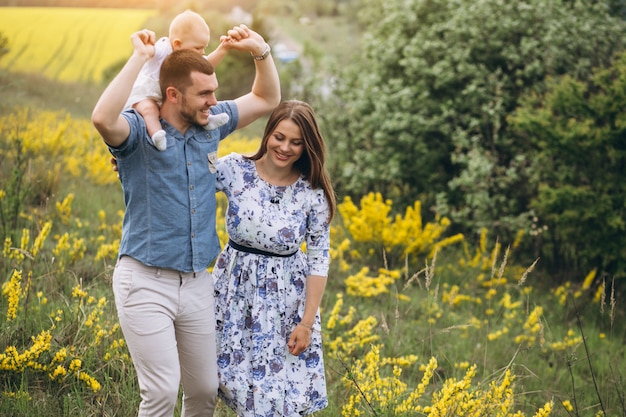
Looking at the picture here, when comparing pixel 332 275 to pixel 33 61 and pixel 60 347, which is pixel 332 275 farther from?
pixel 33 61

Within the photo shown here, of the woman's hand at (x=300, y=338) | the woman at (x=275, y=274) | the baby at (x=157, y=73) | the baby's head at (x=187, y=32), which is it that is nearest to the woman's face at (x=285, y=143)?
the woman at (x=275, y=274)

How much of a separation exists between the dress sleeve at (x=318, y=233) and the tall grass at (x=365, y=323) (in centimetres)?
52

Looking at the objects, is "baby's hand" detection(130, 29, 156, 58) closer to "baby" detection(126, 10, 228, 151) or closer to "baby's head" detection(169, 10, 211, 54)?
"baby" detection(126, 10, 228, 151)

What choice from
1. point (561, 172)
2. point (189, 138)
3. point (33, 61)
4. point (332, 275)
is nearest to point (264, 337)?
point (189, 138)

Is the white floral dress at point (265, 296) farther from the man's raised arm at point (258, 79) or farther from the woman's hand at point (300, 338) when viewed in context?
the man's raised arm at point (258, 79)

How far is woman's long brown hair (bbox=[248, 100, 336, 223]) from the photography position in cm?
308

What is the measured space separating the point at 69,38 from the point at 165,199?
1547cm

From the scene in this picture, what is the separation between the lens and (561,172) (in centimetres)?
689

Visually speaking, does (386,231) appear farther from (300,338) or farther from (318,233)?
(300,338)

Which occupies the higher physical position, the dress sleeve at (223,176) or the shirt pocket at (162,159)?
the shirt pocket at (162,159)

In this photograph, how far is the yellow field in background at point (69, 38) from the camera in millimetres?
13352

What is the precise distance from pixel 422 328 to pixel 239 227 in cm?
286

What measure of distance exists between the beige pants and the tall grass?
644mm

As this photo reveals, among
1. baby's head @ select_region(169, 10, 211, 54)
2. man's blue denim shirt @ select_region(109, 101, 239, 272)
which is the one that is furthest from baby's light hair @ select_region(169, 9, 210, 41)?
man's blue denim shirt @ select_region(109, 101, 239, 272)
